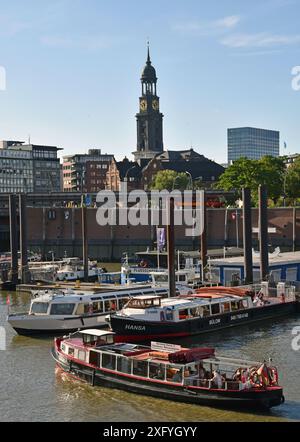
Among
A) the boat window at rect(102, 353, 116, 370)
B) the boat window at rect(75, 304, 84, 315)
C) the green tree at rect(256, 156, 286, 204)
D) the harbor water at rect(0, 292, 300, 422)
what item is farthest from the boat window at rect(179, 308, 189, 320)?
the green tree at rect(256, 156, 286, 204)

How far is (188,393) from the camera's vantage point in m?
30.4

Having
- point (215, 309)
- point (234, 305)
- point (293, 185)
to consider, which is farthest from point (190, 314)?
point (293, 185)

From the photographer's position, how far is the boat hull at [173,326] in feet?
137

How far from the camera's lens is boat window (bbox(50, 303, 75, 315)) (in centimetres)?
4566

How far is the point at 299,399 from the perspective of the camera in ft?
102

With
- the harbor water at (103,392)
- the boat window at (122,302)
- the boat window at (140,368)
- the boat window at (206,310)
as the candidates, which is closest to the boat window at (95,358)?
the harbor water at (103,392)

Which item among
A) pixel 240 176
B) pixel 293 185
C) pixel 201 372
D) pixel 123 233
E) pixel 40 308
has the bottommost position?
pixel 201 372

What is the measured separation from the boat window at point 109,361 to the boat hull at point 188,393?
27 centimetres

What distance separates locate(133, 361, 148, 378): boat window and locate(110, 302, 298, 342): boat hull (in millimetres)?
9153

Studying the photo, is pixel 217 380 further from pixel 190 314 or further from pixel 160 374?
pixel 190 314

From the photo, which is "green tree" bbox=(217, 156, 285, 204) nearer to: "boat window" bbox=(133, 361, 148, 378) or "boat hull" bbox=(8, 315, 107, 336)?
"boat hull" bbox=(8, 315, 107, 336)

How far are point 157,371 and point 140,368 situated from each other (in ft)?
2.89

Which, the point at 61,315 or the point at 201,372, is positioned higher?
the point at 61,315
